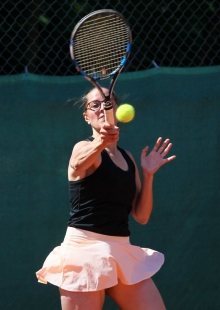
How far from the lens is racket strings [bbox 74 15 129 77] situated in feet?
11.8

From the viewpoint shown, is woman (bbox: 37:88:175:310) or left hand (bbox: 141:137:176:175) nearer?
woman (bbox: 37:88:175:310)

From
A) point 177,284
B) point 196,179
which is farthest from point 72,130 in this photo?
point 177,284

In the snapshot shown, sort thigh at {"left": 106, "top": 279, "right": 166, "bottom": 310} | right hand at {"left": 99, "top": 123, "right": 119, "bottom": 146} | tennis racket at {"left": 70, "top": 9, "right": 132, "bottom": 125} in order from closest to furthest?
right hand at {"left": 99, "top": 123, "right": 119, "bottom": 146} < thigh at {"left": 106, "top": 279, "right": 166, "bottom": 310} < tennis racket at {"left": 70, "top": 9, "right": 132, "bottom": 125}

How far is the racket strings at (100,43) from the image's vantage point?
11.8 feet

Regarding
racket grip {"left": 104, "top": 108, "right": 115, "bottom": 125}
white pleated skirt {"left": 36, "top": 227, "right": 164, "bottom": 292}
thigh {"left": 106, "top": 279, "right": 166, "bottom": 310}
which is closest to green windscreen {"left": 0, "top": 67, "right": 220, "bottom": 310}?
white pleated skirt {"left": 36, "top": 227, "right": 164, "bottom": 292}

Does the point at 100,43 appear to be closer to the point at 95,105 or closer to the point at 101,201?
the point at 95,105

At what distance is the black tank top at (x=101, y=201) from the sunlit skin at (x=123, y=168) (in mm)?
45

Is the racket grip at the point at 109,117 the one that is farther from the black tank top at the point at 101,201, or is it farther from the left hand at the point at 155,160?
the left hand at the point at 155,160

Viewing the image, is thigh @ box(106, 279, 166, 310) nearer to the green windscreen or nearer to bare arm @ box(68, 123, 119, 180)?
bare arm @ box(68, 123, 119, 180)

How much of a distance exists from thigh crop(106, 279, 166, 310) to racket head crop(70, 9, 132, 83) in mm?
1048

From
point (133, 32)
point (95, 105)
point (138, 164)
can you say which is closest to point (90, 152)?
point (95, 105)

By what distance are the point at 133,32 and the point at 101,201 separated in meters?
2.13

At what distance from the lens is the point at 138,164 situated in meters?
4.79

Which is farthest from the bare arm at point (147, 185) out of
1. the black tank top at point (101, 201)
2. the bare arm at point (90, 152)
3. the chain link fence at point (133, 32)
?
the chain link fence at point (133, 32)
